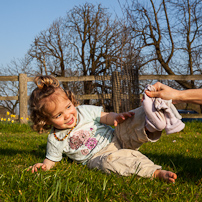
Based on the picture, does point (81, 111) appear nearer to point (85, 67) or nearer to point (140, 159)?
point (140, 159)

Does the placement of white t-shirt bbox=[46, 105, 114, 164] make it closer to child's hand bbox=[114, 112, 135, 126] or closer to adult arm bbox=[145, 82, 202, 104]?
child's hand bbox=[114, 112, 135, 126]

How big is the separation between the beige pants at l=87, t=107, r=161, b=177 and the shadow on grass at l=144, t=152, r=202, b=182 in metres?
0.37

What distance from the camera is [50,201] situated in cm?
151

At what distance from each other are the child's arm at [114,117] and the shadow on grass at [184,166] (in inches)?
25.8

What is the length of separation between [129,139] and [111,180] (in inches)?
27.8

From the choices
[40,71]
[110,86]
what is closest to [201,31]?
[110,86]

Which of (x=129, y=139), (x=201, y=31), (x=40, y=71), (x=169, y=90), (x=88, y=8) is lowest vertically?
(x=129, y=139)

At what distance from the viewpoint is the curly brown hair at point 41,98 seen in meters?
2.54

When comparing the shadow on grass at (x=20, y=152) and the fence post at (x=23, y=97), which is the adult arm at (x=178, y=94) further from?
the fence post at (x=23, y=97)

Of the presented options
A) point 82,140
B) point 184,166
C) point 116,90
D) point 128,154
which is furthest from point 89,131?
point 116,90

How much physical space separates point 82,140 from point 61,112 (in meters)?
0.42

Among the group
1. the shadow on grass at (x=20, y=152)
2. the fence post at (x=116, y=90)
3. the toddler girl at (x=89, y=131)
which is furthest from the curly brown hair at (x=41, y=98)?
the fence post at (x=116, y=90)

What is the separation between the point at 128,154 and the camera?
2.38 metres

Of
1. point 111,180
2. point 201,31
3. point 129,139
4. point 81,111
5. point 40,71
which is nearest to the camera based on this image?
point 111,180
